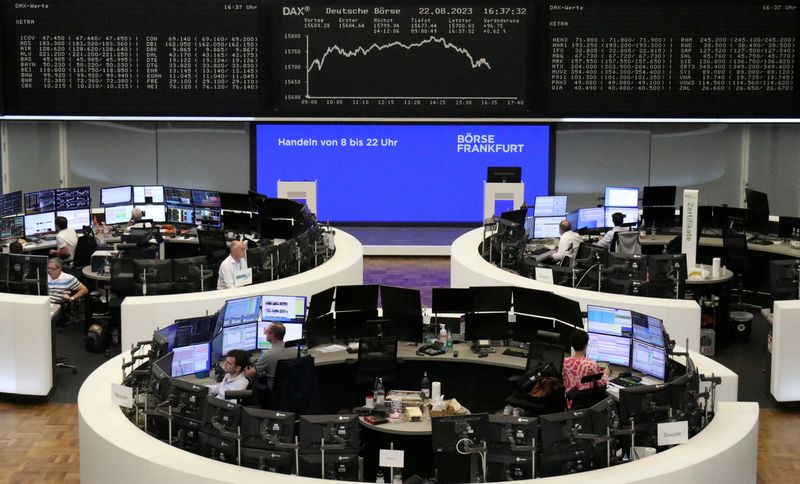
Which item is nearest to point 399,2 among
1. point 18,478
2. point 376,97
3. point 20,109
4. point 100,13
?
point 376,97

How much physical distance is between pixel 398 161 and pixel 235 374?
31.5 ft

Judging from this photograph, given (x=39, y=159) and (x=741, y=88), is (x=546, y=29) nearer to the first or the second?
(x=741, y=88)

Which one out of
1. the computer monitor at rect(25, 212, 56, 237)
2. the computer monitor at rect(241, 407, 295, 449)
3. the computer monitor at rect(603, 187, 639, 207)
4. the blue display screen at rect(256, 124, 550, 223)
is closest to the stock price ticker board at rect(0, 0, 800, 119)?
the blue display screen at rect(256, 124, 550, 223)

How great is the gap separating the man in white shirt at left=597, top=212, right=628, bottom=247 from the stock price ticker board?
91.5 inches

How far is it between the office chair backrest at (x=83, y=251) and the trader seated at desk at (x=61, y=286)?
1.09 meters

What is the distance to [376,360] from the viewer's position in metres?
9.19

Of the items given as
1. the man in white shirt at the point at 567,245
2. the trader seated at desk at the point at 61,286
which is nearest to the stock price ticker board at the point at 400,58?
the man in white shirt at the point at 567,245

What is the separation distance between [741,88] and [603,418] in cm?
1014

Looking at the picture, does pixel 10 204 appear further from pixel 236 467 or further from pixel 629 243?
pixel 236 467

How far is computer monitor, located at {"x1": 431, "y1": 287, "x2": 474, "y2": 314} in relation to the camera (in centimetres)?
975

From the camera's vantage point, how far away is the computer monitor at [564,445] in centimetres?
694

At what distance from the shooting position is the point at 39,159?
17.6m

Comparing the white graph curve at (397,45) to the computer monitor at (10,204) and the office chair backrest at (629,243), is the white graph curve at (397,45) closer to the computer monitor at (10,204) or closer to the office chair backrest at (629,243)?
the office chair backrest at (629,243)

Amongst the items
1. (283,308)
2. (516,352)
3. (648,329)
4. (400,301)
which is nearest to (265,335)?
(283,308)
